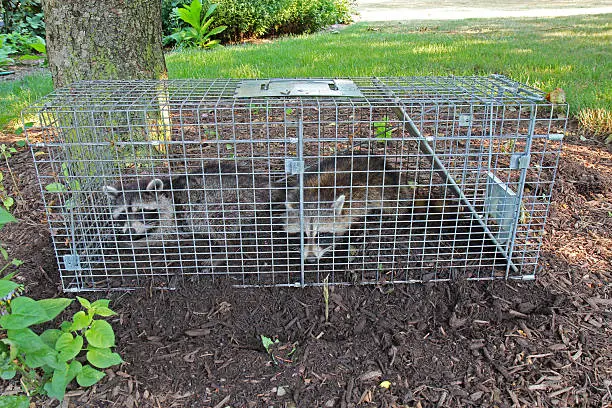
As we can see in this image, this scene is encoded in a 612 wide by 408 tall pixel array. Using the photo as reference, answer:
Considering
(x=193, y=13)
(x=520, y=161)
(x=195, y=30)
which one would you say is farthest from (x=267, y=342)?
(x=195, y=30)

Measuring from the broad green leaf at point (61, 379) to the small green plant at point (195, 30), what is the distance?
41.6ft

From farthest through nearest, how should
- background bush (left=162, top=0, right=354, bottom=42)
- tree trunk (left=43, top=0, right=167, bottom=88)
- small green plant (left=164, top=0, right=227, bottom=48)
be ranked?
background bush (left=162, top=0, right=354, bottom=42) < small green plant (left=164, top=0, right=227, bottom=48) < tree trunk (left=43, top=0, right=167, bottom=88)

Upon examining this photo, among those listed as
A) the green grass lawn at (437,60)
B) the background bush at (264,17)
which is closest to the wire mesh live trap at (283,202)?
the green grass lawn at (437,60)

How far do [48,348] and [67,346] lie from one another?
0.11 metres

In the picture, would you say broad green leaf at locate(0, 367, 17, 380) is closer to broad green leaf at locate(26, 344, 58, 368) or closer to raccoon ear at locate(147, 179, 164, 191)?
broad green leaf at locate(26, 344, 58, 368)

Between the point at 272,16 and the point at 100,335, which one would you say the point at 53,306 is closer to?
the point at 100,335

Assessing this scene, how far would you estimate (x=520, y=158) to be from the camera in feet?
12.2

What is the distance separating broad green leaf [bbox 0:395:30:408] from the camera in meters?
2.78

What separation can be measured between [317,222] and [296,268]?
1.39ft

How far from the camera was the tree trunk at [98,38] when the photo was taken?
4887mm

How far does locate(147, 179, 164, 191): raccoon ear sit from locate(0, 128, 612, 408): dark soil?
86 cm

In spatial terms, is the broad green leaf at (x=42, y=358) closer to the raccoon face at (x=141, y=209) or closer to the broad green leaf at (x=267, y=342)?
the broad green leaf at (x=267, y=342)

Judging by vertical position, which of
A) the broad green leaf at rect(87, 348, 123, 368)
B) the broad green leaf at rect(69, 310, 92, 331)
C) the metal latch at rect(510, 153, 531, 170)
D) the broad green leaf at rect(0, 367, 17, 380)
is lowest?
the broad green leaf at rect(87, 348, 123, 368)

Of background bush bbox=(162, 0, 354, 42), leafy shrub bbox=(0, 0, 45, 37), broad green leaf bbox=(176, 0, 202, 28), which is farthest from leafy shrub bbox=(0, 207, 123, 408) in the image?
leafy shrub bbox=(0, 0, 45, 37)
